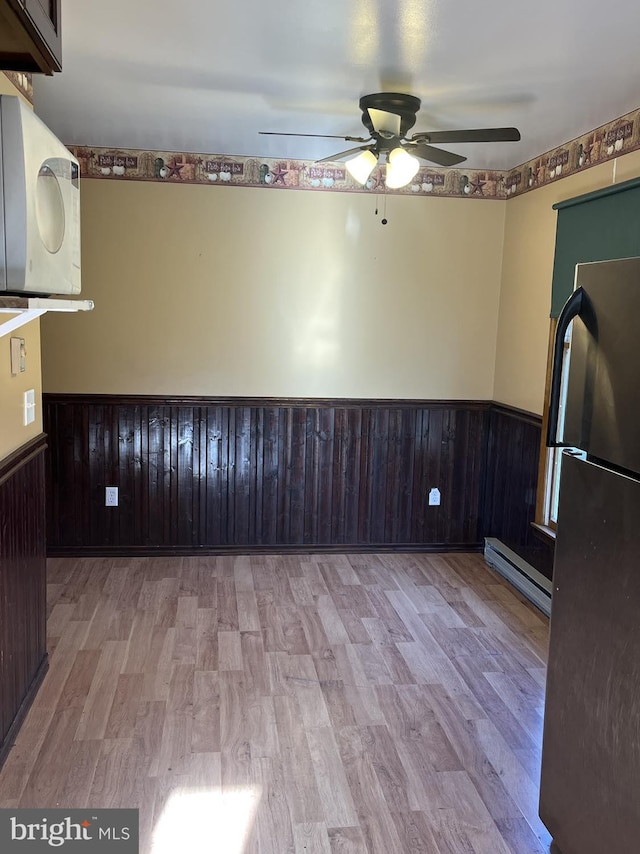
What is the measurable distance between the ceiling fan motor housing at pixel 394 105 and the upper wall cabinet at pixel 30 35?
174 cm

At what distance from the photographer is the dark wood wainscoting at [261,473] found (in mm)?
4520

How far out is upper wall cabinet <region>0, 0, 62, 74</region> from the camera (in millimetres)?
→ 1318

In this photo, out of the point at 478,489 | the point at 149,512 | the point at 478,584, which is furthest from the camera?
the point at 478,489

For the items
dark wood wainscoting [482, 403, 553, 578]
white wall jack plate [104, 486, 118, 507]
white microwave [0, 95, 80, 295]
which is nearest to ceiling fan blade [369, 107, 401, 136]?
white microwave [0, 95, 80, 295]

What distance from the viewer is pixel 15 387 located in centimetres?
262

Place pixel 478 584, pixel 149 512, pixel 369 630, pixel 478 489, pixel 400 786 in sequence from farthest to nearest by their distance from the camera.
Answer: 1. pixel 478 489
2. pixel 149 512
3. pixel 478 584
4. pixel 369 630
5. pixel 400 786

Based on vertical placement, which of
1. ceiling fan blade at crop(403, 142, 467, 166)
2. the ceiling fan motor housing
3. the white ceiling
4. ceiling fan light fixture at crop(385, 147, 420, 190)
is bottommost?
ceiling fan light fixture at crop(385, 147, 420, 190)

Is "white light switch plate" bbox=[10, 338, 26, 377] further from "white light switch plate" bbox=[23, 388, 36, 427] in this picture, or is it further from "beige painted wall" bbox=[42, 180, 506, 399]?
"beige painted wall" bbox=[42, 180, 506, 399]

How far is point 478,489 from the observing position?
194 inches

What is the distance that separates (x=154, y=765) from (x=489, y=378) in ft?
10.9

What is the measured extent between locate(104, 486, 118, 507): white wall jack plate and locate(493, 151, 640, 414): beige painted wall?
2.61 meters

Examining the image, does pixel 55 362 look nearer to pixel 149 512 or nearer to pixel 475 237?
pixel 149 512

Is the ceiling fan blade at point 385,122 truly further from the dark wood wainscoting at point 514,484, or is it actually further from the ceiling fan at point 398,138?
the dark wood wainscoting at point 514,484

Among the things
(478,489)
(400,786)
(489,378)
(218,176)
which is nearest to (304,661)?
(400,786)
